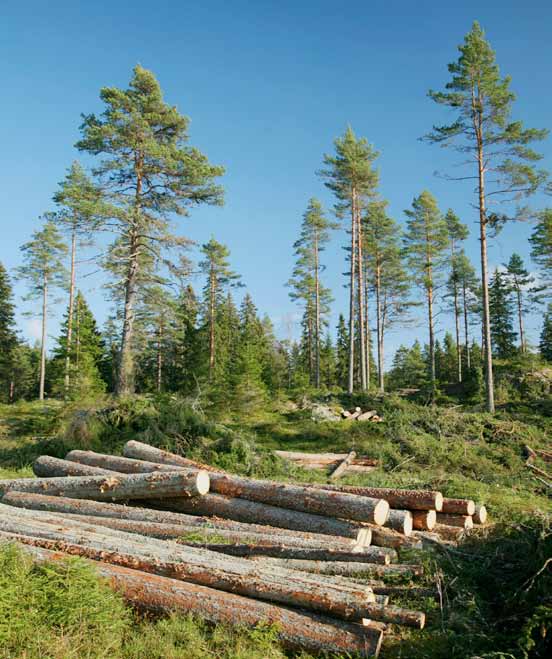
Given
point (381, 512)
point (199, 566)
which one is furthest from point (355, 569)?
point (199, 566)

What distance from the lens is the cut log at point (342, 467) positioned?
42.9 feet

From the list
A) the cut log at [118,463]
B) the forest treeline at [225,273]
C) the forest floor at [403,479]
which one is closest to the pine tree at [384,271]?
the forest treeline at [225,273]

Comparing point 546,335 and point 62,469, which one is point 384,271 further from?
point 62,469

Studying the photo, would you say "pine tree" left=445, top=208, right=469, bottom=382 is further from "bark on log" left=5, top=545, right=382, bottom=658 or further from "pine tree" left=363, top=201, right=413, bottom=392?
"bark on log" left=5, top=545, right=382, bottom=658

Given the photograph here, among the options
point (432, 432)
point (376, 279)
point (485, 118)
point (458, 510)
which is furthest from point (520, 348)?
point (458, 510)

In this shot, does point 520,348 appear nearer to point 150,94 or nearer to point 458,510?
point 150,94

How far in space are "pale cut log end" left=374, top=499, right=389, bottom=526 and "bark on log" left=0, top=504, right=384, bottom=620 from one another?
154 cm

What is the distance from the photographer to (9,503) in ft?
29.0

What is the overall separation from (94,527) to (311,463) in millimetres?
7974

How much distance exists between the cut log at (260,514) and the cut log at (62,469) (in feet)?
6.52

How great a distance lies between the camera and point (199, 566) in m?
5.48

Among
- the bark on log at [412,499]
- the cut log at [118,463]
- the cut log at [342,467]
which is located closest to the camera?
the bark on log at [412,499]

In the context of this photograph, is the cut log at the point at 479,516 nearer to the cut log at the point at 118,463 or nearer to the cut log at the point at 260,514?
the cut log at the point at 260,514

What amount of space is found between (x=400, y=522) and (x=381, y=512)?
38 centimetres
